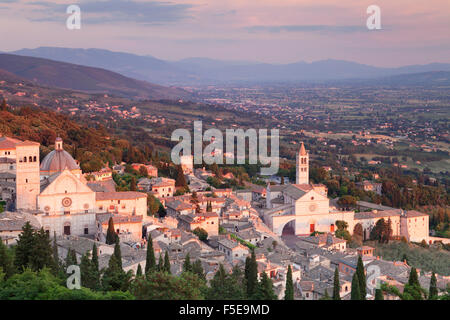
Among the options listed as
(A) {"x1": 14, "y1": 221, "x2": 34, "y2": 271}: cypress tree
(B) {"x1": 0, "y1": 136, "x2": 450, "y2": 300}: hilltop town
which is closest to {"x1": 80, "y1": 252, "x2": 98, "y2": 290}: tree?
(B) {"x1": 0, "y1": 136, "x2": 450, "y2": 300}: hilltop town

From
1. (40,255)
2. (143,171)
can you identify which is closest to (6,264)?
(40,255)

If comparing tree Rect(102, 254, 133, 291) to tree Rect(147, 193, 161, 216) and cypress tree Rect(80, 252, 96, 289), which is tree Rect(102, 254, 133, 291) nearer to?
cypress tree Rect(80, 252, 96, 289)

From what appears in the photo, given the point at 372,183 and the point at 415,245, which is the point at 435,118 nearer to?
the point at 372,183

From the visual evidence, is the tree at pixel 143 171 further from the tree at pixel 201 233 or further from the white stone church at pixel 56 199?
the white stone church at pixel 56 199

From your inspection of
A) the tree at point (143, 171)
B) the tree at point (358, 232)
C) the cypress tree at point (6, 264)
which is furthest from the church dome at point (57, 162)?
the tree at point (358, 232)

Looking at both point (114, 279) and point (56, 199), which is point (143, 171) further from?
point (114, 279)
